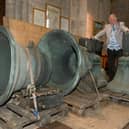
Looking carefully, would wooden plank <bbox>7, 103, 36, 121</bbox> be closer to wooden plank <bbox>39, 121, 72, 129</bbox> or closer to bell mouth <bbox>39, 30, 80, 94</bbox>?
wooden plank <bbox>39, 121, 72, 129</bbox>

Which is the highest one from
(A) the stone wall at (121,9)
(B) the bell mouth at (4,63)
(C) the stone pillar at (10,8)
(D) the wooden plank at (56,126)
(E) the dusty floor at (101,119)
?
(A) the stone wall at (121,9)

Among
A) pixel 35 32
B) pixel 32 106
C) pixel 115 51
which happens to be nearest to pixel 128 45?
pixel 115 51

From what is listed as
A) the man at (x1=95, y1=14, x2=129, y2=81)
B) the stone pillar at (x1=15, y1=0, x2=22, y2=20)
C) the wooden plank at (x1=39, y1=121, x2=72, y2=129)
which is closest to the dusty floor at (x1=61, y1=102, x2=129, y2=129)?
the wooden plank at (x1=39, y1=121, x2=72, y2=129)

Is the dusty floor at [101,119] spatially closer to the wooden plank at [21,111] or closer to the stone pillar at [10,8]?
the wooden plank at [21,111]

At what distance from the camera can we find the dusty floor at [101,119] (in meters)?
1.93

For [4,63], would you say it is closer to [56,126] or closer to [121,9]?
[56,126]

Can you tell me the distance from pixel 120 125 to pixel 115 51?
1986mm

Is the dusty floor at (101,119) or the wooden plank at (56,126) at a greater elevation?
the wooden plank at (56,126)

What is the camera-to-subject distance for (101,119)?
2.12 metres

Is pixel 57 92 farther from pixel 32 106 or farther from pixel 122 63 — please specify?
pixel 122 63

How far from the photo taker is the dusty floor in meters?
1.93

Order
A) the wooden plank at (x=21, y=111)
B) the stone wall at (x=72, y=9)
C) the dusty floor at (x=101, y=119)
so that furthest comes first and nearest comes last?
the stone wall at (x=72, y=9)
the dusty floor at (x=101, y=119)
the wooden plank at (x=21, y=111)

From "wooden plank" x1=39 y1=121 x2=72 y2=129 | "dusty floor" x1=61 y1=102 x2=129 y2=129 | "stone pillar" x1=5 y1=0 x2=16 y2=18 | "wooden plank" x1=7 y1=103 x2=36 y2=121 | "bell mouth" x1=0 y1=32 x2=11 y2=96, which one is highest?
"stone pillar" x1=5 y1=0 x2=16 y2=18

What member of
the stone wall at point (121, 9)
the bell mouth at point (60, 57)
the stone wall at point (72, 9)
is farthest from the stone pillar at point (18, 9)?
the stone wall at point (121, 9)
